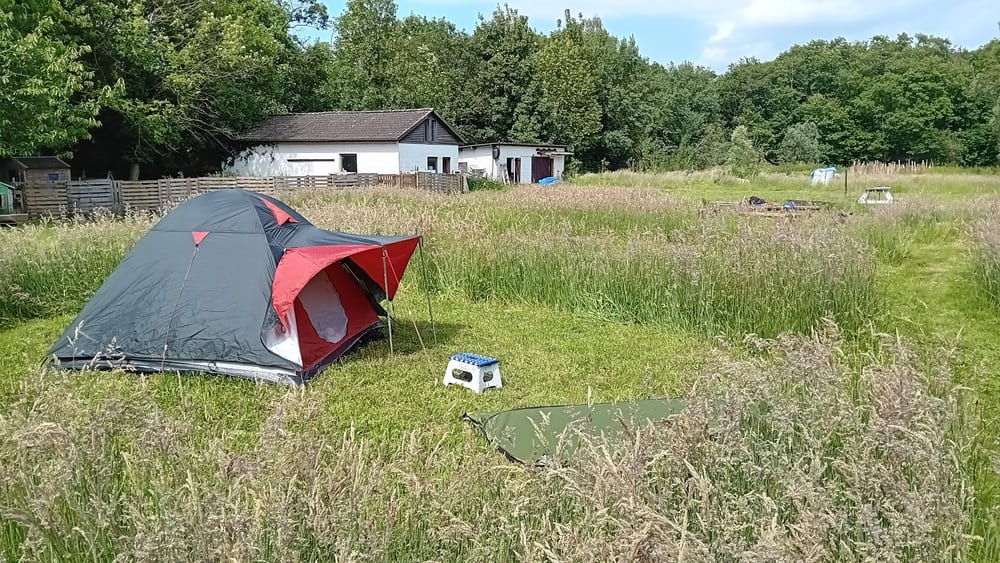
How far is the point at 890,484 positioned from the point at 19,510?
3.35m

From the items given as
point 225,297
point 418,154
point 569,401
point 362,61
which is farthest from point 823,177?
point 225,297

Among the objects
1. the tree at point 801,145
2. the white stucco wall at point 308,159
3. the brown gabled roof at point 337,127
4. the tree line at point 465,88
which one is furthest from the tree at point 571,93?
the tree at point 801,145

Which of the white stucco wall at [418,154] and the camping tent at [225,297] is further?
the white stucco wall at [418,154]

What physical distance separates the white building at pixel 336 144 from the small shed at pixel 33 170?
9.28m

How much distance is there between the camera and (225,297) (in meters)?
5.99

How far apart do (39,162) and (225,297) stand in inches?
639

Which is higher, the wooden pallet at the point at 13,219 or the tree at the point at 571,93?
the tree at the point at 571,93

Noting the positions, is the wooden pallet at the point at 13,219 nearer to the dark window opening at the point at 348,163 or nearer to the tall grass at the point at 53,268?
the tall grass at the point at 53,268

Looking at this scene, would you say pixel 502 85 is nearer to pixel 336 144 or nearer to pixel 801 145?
pixel 336 144

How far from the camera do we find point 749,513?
8.63 feet

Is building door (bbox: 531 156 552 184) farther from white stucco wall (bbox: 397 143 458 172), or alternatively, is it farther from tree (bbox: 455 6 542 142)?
white stucco wall (bbox: 397 143 458 172)

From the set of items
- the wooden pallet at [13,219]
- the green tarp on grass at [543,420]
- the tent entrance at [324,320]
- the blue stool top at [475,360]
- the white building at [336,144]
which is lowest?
the green tarp on grass at [543,420]

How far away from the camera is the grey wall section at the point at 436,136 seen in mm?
28766

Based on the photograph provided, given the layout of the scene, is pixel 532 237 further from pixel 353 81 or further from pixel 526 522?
pixel 353 81
